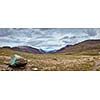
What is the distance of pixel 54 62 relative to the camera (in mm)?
2582

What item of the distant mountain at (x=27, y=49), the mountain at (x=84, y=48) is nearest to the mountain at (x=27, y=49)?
the distant mountain at (x=27, y=49)

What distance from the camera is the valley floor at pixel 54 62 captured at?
256cm

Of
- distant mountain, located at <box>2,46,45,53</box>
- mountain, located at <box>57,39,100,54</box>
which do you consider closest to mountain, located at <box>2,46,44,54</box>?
distant mountain, located at <box>2,46,45,53</box>

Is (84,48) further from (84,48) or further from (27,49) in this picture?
(27,49)

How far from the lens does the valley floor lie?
2561 mm

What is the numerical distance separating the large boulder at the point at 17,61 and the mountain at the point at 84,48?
37 cm

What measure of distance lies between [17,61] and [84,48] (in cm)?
69

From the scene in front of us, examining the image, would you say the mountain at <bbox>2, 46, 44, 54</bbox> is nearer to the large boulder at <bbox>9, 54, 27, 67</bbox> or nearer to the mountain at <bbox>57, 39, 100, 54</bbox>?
the large boulder at <bbox>9, 54, 27, 67</bbox>

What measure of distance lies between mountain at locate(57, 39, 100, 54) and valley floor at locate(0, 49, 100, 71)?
0.17ft

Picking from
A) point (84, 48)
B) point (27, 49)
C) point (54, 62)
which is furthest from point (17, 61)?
point (84, 48)

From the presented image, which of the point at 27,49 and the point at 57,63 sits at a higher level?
the point at 27,49

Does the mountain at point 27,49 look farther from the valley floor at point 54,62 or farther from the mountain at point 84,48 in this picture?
the mountain at point 84,48
